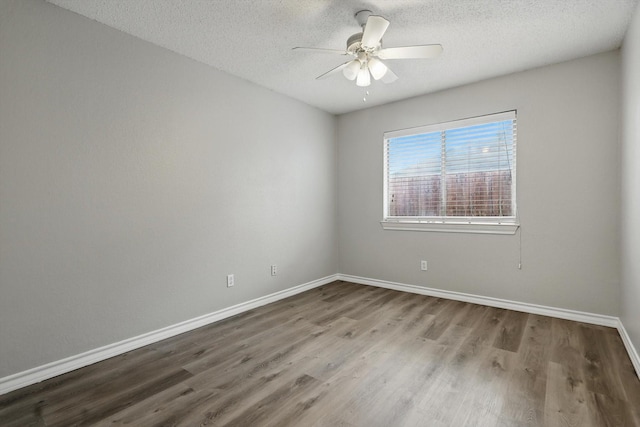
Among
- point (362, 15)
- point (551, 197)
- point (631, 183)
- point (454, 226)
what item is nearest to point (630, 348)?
point (631, 183)

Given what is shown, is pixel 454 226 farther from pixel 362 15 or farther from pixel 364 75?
pixel 362 15

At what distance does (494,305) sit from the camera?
3326 mm

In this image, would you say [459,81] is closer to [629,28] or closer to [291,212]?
[629,28]

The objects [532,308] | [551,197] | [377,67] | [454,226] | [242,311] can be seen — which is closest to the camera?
[377,67]

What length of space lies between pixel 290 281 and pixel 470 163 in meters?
2.57

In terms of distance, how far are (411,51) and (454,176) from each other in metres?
1.86

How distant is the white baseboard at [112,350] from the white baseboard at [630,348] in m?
3.06

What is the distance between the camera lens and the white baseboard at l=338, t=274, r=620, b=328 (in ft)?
9.17

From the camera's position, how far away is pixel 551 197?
299cm

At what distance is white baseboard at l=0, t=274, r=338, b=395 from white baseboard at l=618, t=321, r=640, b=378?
3064mm

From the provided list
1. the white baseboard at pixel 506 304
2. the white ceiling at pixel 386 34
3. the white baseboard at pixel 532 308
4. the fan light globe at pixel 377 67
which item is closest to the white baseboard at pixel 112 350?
the white baseboard at pixel 506 304

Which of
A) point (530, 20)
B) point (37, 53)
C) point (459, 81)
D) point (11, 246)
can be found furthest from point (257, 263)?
point (530, 20)

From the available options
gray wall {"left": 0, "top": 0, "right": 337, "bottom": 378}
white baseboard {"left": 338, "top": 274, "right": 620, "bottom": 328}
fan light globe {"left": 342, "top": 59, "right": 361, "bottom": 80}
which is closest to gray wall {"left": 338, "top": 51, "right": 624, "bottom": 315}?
white baseboard {"left": 338, "top": 274, "right": 620, "bottom": 328}

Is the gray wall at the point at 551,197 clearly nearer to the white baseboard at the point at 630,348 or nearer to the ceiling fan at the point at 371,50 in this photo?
the white baseboard at the point at 630,348
